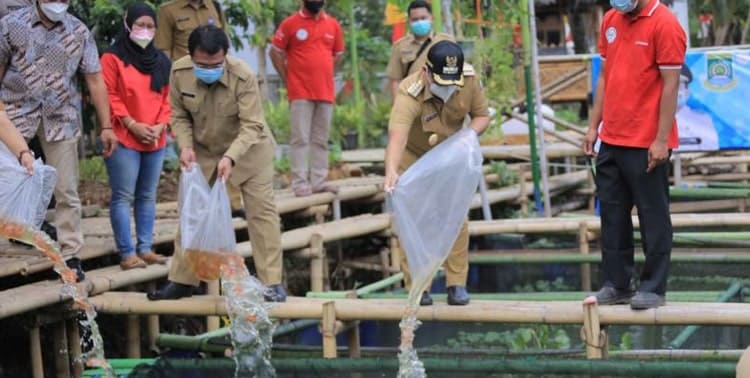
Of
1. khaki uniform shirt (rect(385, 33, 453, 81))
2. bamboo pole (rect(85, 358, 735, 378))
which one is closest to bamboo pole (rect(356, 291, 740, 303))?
bamboo pole (rect(85, 358, 735, 378))

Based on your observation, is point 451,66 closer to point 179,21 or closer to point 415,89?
point 415,89

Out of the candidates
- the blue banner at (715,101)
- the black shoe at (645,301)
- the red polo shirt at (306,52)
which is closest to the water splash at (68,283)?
the black shoe at (645,301)

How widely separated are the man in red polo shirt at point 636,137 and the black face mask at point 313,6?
3.24 metres

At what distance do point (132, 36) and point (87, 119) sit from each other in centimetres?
377

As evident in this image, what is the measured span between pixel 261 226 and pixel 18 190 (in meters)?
1.32

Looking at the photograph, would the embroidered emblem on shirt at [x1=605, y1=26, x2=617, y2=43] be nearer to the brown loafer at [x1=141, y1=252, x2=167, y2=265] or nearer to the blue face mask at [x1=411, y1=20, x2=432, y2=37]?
the blue face mask at [x1=411, y1=20, x2=432, y2=37]

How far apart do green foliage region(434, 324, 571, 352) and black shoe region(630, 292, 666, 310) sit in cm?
243

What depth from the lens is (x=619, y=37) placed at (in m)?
5.44

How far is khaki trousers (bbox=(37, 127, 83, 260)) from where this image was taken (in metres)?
6.28

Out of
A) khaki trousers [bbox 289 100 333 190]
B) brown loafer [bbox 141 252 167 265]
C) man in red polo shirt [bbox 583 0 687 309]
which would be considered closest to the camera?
man in red polo shirt [bbox 583 0 687 309]

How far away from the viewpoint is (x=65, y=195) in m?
6.30

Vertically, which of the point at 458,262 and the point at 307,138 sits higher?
the point at 307,138

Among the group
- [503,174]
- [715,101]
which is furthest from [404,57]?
[715,101]

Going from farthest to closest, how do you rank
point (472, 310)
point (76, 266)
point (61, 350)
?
point (61, 350), point (76, 266), point (472, 310)
